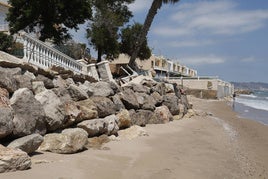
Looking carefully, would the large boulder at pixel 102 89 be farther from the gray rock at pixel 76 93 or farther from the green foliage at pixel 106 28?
the green foliage at pixel 106 28

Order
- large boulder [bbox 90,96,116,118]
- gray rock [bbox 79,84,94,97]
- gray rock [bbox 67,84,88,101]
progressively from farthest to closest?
gray rock [bbox 79,84,94,97]
large boulder [bbox 90,96,116,118]
gray rock [bbox 67,84,88,101]

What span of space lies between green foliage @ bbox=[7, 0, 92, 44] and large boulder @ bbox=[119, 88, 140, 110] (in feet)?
36.3

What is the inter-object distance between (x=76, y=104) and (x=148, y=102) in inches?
248

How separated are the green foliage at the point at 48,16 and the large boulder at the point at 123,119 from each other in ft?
43.0

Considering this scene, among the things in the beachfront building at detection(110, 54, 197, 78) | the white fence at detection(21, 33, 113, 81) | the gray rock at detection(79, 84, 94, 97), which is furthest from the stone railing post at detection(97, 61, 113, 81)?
the beachfront building at detection(110, 54, 197, 78)

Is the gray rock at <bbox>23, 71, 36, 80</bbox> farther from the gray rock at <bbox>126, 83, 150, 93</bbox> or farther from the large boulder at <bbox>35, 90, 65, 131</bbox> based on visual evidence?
the gray rock at <bbox>126, 83, 150, 93</bbox>

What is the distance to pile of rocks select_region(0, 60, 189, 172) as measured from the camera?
26.1 ft

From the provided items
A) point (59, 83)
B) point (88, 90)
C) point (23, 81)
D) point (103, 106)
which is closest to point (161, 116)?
point (88, 90)

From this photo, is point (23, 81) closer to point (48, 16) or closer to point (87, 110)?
point (87, 110)

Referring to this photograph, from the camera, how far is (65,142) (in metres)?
9.22

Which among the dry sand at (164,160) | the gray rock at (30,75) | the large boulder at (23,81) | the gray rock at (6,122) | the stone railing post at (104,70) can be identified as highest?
the stone railing post at (104,70)

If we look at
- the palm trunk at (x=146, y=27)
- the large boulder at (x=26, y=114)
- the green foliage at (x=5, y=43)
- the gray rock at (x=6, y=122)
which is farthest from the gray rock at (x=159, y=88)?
the gray rock at (x=6, y=122)

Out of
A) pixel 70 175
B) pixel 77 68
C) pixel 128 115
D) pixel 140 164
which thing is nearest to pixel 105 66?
pixel 77 68

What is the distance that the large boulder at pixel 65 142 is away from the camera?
9.05 metres
